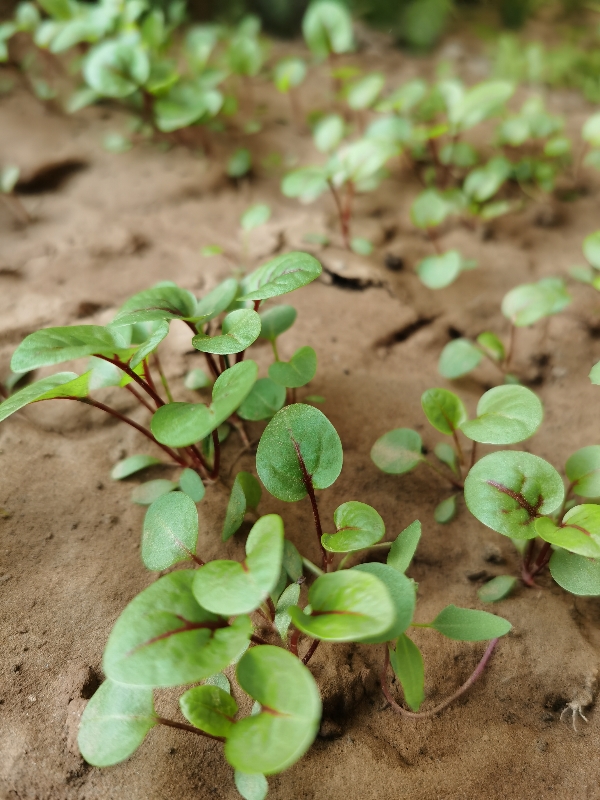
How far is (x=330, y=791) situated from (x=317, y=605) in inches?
14.0

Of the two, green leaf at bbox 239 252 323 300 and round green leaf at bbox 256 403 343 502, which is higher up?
green leaf at bbox 239 252 323 300

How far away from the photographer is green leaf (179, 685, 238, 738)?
89 centimetres

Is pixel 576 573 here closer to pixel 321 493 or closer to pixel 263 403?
pixel 321 493

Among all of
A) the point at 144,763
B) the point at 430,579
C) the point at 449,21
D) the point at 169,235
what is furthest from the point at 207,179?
the point at 449,21

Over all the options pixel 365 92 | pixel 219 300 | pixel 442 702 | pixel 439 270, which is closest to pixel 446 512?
pixel 442 702

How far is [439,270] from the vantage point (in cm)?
186

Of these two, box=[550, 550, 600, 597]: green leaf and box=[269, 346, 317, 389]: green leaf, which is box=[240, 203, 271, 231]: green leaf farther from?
box=[550, 550, 600, 597]: green leaf

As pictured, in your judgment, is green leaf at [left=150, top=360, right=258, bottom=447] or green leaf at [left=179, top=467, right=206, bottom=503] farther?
green leaf at [left=179, top=467, right=206, bottom=503]

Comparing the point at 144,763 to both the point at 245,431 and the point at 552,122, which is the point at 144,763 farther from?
the point at 552,122

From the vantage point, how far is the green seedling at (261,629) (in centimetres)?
80

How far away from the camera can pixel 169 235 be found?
2.16 m

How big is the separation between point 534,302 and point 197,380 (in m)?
1.00

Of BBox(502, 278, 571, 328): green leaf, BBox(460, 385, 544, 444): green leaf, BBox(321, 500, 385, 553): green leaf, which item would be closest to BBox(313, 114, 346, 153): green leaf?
BBox(502, 278, 571, 328): green leaf

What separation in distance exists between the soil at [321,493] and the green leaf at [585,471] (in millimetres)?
236
